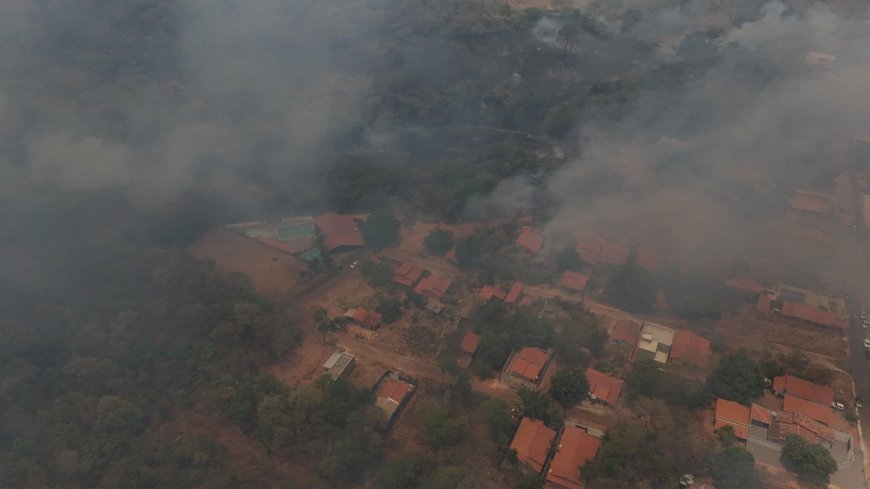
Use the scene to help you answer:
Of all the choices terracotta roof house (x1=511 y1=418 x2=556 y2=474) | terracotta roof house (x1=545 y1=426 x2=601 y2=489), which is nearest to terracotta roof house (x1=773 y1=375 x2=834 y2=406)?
terracotta roof house (x1=545 y1=426 x2=601 y2=489)

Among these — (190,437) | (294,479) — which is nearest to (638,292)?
(294,479)

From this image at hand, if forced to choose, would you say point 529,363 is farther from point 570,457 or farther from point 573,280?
point 573,280

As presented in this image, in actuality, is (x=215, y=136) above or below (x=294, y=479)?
above

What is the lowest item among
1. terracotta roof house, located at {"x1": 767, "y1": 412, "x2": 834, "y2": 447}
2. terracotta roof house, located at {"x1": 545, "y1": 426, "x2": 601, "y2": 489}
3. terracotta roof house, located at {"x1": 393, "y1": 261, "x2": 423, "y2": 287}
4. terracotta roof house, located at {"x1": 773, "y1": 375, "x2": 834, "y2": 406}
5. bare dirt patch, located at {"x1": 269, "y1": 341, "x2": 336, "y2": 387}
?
bare dirt patch, located at {"x1": 269, "y1": 341, "x2": 336, "y2": 387}

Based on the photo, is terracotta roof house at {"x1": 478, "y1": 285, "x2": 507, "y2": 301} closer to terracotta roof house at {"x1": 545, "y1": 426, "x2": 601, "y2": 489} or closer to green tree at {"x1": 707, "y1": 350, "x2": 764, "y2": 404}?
terracotta roof house at {"x1": 545, "y1": 426, "x2": 601, "y2": 489}

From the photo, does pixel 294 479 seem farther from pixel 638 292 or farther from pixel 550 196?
pixel 550 196

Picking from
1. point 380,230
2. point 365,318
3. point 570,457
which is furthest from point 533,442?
point 380,230
